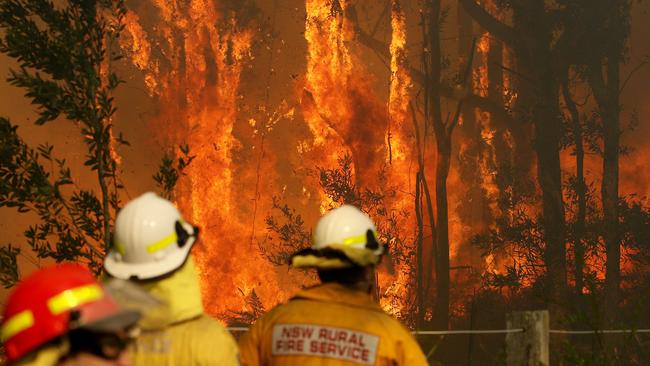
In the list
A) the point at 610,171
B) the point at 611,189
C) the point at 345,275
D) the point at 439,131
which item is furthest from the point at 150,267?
the point at 439,131

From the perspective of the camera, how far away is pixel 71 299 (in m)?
2.20

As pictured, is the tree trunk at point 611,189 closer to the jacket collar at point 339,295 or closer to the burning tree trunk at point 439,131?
the burning tree trunk at point 439,131

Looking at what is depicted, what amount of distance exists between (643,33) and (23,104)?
19153 millimetres

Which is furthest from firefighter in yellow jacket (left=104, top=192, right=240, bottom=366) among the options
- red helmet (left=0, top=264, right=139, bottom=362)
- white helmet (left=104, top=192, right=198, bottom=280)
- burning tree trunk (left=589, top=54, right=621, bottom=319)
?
burning tree trunk (left=589, top=54, right=621, bottom=319)

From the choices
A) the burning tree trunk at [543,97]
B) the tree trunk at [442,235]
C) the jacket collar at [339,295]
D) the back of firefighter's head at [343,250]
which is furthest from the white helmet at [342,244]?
the tree trunk at [442,235]

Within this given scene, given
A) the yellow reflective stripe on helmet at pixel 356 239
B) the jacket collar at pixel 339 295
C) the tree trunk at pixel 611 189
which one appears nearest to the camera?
the jacket collar at pixel 339 295

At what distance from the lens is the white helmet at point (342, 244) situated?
14.2ft

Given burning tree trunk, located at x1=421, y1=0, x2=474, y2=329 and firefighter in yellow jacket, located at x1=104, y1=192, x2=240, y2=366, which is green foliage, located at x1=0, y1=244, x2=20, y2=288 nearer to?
firefighter in yellow jacket, located at x1=104, y1=192, x2=240, y2=366

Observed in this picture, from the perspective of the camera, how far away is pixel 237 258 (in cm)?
3088

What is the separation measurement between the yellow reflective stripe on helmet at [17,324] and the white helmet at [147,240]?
49.6 inches

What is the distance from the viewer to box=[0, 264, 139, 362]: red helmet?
85.9 inches

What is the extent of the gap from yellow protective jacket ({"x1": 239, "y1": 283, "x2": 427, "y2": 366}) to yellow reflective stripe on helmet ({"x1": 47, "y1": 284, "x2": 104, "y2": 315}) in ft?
6.29

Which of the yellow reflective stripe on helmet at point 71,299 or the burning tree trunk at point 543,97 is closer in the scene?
the yellow reflective stripe on helmet at point 71,299

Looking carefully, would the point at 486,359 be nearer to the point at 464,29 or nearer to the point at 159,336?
the point at 464,29
